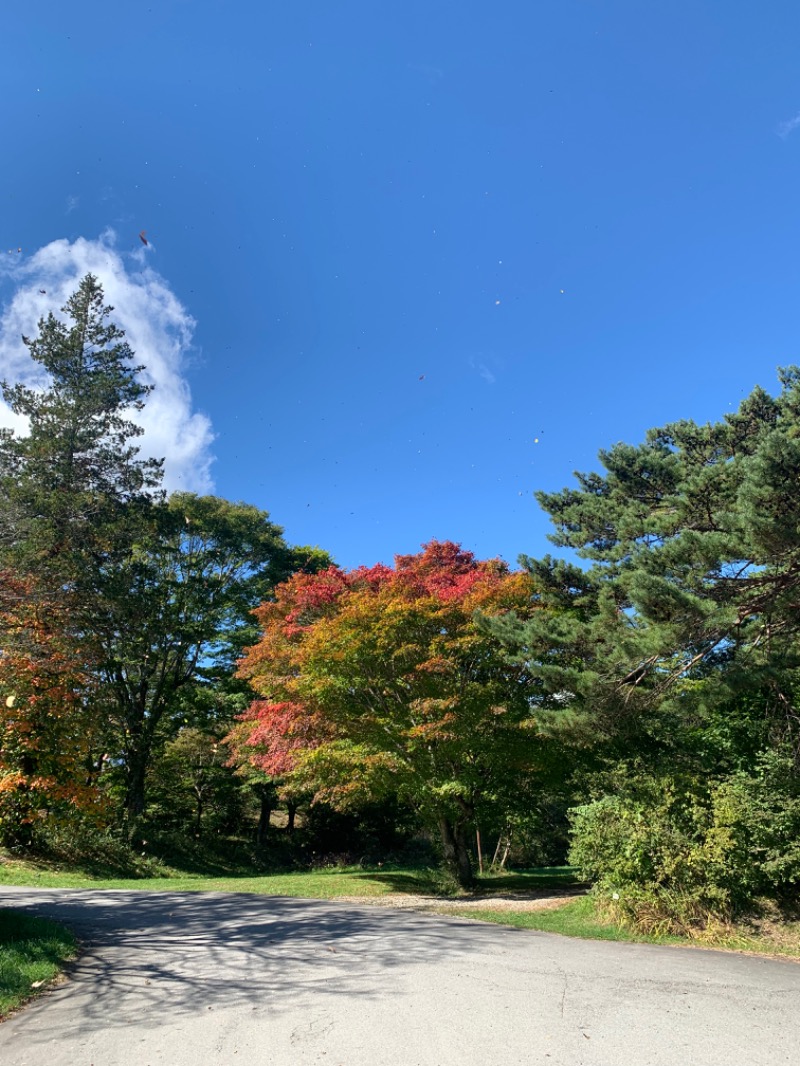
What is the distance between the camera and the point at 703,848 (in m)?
9.30

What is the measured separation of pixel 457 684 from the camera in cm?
1430

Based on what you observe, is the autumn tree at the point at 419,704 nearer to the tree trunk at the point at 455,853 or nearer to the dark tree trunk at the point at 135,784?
the tree trunk at the point at 455,853

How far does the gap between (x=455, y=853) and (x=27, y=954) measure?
11.8m

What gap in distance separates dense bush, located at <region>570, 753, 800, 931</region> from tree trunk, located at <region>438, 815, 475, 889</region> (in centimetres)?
666

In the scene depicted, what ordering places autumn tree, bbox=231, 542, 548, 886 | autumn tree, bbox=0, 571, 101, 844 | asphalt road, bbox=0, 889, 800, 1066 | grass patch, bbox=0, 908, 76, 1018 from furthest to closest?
autumn tree, bbox=231, 542, 548, 886, autumn tree, bbox=0, 571, 101, 844, grass patch, bbox=0, 908, 76, 1018, asphalt road, bbox=0, 889, 800, 1066

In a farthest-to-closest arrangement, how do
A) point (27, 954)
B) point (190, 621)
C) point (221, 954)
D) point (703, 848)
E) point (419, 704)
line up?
point (190, 621) < point (419, 704) < point (703, 848) < point (221, 954) < point (27, 954)

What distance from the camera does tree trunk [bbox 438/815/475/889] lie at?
1615 cm

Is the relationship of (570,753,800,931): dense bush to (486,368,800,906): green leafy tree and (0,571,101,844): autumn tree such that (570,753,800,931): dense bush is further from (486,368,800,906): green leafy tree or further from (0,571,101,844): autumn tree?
(0,571,101,844): autumn tree

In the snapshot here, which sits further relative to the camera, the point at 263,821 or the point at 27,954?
the point at 263,821

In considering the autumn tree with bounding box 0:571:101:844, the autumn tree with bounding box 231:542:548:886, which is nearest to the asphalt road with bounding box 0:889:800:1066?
the autumn tree with bounding box 0:571:101:844

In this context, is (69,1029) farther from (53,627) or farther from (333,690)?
(333,690)

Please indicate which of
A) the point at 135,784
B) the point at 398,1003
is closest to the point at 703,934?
the point at 398,1003

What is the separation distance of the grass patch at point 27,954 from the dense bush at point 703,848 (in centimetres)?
795

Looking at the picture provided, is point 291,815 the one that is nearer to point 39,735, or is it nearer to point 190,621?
point 190,621
